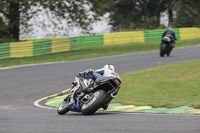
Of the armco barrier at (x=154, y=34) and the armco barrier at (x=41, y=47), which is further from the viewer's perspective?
the armco barrier at (x=154, y=34)

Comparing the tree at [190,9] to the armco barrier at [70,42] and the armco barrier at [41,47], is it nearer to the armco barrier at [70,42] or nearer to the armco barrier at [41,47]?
the armco barrier at [70,42]

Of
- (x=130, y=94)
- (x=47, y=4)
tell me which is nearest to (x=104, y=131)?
(x=130, y=94)

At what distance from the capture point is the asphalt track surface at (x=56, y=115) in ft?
20.3

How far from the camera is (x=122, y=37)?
35.6 m

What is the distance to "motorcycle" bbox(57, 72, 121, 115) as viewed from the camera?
8.01 meters

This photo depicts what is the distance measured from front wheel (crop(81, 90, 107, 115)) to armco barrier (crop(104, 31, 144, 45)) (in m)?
26.9

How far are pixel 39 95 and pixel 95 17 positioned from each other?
1921 cm

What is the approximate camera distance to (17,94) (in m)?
13.6

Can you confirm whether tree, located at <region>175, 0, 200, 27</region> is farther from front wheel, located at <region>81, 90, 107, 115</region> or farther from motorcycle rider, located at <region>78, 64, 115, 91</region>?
front wheel, located at <region>81, 90, 107, 115</region>

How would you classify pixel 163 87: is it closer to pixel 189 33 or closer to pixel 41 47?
pixel 41 47

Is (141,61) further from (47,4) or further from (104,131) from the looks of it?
(104,131)

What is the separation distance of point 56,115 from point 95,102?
1104mm

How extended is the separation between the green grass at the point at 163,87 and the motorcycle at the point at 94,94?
1.91 m

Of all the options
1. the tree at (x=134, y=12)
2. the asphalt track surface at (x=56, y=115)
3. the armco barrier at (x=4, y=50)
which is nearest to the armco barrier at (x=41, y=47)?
the armco barrier at (x=4, y=50)
